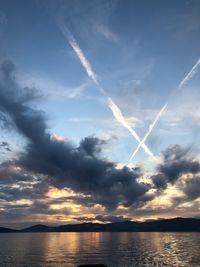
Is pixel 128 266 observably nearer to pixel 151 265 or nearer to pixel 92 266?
pixel 151 265

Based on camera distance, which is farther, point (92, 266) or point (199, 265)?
point (199, 265)

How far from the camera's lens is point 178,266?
110 m

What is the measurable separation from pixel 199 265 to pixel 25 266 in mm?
68825

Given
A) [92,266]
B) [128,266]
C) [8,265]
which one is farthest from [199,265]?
[8,265]

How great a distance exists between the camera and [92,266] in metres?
83.3

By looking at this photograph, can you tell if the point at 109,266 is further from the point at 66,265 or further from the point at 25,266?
the point at 25,266

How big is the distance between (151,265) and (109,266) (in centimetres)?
1711

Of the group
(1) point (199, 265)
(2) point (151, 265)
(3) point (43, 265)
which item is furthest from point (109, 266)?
(1) point (199, 265)

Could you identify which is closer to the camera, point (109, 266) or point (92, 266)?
point (92, 266)

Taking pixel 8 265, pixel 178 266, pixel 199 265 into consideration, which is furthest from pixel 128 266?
pixel 8 265

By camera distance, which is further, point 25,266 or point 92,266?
point 25,266

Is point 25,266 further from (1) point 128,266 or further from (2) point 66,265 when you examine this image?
(1) point 128,266

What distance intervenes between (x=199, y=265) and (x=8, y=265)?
7616 centimetres

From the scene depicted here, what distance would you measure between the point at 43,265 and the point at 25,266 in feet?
23.1
